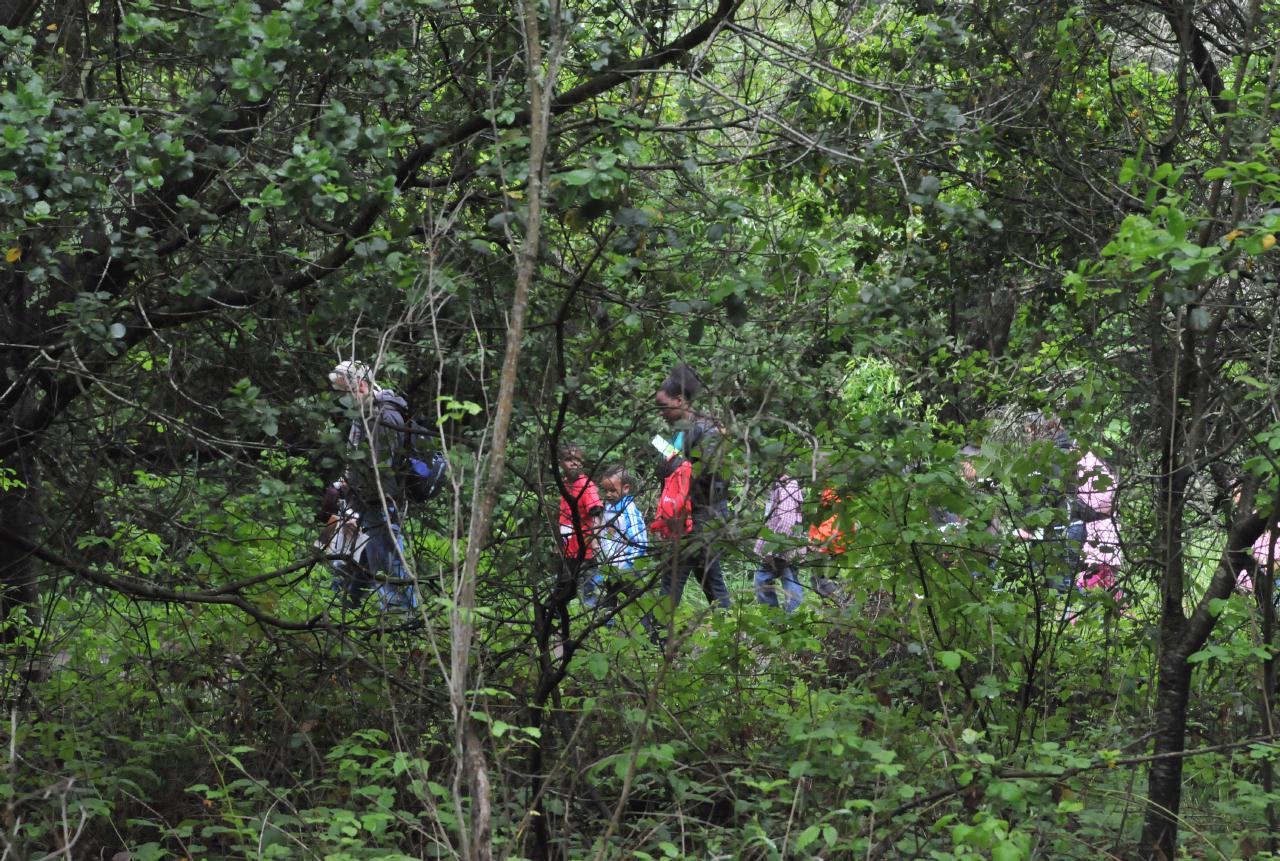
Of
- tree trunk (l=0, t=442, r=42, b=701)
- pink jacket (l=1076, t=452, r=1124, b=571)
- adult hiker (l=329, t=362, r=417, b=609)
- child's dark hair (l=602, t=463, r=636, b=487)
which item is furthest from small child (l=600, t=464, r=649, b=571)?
tree trunk (l=0, t=442, r=42, b=701)

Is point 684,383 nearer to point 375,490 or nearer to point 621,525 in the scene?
point 621,525

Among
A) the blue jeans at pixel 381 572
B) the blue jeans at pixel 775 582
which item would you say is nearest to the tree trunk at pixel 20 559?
the blue jeans at pixel 381 572

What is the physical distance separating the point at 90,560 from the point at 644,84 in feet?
10.7

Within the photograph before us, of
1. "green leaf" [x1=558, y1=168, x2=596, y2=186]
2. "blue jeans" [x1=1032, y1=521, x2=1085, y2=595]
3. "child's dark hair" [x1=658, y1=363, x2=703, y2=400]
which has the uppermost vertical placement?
"green leaf" [x1=558, y1=168, x2=596, y2=186]

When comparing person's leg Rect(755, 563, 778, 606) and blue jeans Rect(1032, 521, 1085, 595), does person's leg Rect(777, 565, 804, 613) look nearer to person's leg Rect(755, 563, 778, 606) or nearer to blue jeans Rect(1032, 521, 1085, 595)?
person's leg Rect(755, 563, 778, 606)

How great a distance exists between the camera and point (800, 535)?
5551 mm

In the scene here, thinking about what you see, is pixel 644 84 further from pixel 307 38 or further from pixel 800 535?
pixel 800 535

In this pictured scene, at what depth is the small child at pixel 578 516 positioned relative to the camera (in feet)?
15.8

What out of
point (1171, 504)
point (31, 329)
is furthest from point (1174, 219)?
point (31, 329)

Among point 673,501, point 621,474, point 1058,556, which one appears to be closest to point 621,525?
point 621,474

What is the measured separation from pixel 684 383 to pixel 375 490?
55.1 inches

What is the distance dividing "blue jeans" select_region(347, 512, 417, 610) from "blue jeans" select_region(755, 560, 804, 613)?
146 centimetres

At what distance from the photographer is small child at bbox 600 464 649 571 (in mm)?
5090

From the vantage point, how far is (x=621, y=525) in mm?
5539
